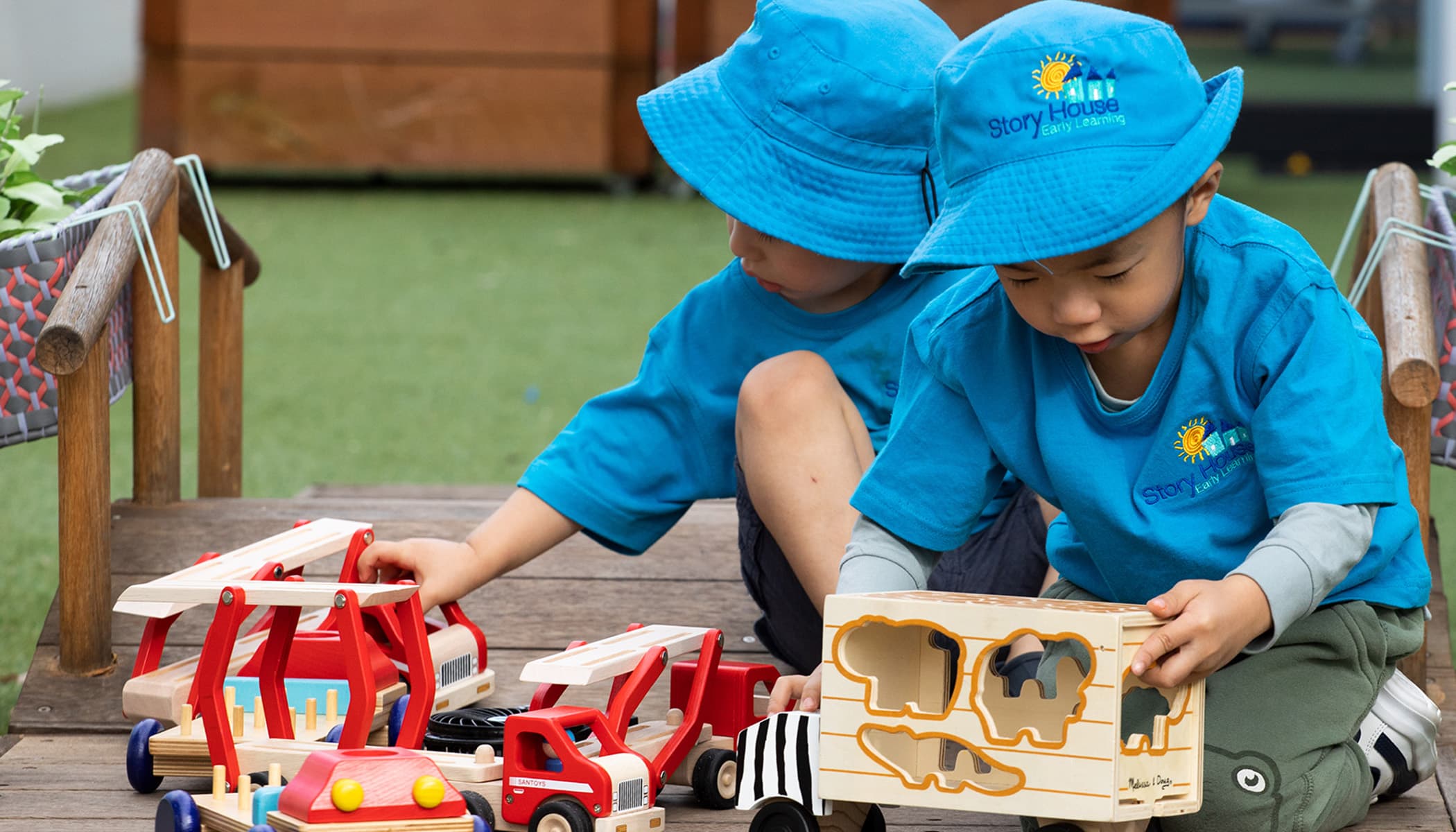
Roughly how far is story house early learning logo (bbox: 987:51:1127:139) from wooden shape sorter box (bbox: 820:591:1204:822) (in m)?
0.38

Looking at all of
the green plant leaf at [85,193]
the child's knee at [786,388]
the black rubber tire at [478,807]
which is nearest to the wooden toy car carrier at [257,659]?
the black rubber tire at [478,807]

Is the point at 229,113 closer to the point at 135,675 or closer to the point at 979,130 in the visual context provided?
the point at 135,675

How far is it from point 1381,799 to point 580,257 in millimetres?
4764

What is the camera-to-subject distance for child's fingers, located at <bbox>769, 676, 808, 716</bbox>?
153cm

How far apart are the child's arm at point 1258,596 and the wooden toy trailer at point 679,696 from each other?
52 cm

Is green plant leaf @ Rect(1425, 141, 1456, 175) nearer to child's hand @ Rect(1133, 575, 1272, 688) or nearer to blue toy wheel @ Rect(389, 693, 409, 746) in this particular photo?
child's hand @ Rect(1133, 575, 1272, 688)

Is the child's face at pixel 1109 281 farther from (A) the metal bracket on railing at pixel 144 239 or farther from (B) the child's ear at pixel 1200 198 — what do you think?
(A) the metal bracket on railing at pixel 144 239

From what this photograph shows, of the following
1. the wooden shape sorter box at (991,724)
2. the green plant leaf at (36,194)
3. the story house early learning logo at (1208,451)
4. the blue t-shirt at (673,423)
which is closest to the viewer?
the wooden shape sorter box at (991,724)

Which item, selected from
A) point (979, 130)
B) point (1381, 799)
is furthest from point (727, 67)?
point (1381, 799)

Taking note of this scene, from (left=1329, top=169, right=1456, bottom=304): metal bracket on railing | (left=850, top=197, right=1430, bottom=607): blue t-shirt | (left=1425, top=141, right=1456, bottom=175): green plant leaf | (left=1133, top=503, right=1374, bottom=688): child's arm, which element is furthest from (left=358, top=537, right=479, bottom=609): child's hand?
(left=1425, top=141, right=1456, bottom=175): green plant leaf

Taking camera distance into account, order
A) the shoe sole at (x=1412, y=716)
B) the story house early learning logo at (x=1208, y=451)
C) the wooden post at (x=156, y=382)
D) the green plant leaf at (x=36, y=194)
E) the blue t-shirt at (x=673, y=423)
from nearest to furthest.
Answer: the story house early learning logo at (x=1208, y=451)
the shoe sole at (x=1412, y=716)
the blue t-shirt at (x=673, y=423)
the green plant leaf at (x=36, y=194)
the wooden post at (x=156, y=382)

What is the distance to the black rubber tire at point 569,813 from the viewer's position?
1.43m

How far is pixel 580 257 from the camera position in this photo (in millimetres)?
6137

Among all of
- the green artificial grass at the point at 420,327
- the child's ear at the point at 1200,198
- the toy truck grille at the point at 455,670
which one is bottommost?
the green artificial grass at the point at 420,327
